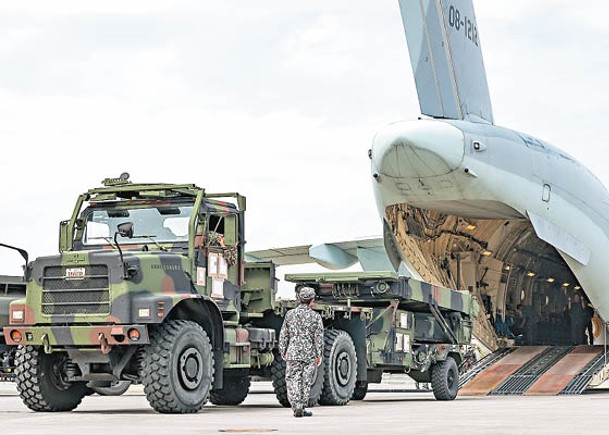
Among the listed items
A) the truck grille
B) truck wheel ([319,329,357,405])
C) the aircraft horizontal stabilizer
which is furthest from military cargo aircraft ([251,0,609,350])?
the truck grille

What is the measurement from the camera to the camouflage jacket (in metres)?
10.5

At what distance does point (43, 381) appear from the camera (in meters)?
11.1

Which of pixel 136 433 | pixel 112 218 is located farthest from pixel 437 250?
pixel 136 433

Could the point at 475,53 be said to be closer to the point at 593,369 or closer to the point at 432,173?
the point at 432,173

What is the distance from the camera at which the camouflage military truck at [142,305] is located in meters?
10.5

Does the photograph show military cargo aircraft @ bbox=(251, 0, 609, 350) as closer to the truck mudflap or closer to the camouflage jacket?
the camouflage jacket

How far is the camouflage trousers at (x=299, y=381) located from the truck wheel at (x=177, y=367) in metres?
0.90

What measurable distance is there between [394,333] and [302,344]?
13.4 ft

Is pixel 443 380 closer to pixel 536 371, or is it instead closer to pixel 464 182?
pixel 464 182

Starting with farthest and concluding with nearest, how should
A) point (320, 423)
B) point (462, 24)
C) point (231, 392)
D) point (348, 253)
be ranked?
1. point (348, 253)
2. point (462, 24)
3. point (231, 392)
4. point (320, 423)

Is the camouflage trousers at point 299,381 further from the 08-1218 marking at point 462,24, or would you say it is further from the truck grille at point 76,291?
the 08-1218 marking at point 462,24

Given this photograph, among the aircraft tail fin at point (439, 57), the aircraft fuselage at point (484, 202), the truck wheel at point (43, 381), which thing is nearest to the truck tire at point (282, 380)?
the truck wheel at point (43, 381)

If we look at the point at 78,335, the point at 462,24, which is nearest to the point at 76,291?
the point at 78,335

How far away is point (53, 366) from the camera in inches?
441
